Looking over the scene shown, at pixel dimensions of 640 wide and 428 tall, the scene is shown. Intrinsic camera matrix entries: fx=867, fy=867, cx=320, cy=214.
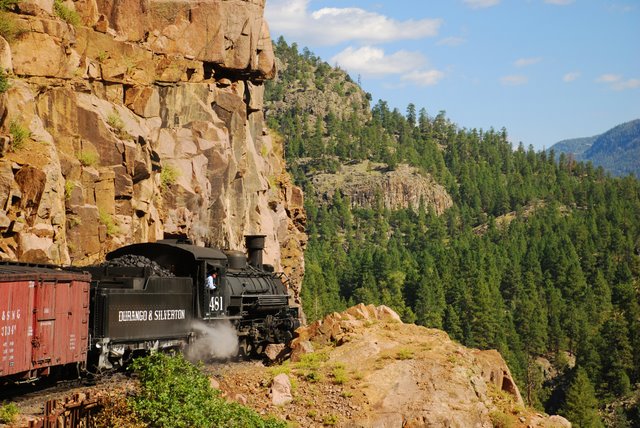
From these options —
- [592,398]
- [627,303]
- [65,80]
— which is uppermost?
[65,80]

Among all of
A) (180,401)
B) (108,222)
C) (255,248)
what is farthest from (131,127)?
(180,401)

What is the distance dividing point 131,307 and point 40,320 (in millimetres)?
4316

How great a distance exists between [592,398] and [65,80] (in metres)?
72.4

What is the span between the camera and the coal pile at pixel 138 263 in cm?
2527

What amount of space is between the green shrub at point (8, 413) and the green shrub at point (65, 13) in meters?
27.5

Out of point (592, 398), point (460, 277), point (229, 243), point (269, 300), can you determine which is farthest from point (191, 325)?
point (460, 277)

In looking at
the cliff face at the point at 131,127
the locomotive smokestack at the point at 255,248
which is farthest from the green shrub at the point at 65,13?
the locomotive smokestack at the point at 255,248

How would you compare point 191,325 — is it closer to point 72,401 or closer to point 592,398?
point 72,401

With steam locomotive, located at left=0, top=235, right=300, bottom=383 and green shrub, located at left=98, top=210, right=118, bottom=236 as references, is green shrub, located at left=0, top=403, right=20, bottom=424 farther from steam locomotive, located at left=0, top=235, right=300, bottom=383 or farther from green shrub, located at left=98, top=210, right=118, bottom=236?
green shrub, located at left=98, top=210, right=118, bottom=236

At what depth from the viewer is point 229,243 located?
49031 millimetres

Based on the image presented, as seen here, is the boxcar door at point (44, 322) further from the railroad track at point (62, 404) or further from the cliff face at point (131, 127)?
the cliff face at point (131, 127)

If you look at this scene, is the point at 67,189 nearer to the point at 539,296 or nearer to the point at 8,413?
the point at 8,413

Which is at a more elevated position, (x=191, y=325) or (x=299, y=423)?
(x=191, y=325)

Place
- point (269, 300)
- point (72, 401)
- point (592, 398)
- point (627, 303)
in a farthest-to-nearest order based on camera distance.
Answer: point (627, 303) → point (592, 398) → point (269, 300) → point (72, 401)
